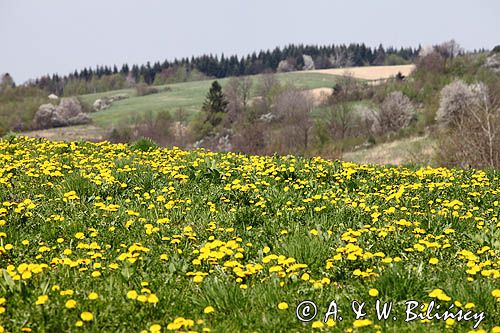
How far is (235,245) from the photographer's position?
198 inches

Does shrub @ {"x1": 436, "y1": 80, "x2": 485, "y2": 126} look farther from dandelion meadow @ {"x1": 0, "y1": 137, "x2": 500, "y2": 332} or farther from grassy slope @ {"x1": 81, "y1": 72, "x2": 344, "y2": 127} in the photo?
grassy slope @ {"x1": 81, "y1": 72, "x2": 344, "y2": 127}

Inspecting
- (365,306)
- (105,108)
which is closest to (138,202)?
(365,306)

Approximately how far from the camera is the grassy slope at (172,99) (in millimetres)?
120438

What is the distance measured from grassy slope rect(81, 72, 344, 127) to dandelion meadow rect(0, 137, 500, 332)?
343 feet

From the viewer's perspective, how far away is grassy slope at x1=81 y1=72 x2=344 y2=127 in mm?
120438

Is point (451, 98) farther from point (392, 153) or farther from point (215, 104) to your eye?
point (215, 104)

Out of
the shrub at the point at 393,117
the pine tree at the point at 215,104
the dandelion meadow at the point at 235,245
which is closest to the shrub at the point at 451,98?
the shrub at the point at 393,117

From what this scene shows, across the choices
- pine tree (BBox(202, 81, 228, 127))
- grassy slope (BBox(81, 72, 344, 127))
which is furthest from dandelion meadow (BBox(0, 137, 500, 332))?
grassy slope (BBox(81, 72, 344, 127))

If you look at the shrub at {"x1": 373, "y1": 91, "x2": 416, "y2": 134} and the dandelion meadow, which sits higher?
the dandelion meadow

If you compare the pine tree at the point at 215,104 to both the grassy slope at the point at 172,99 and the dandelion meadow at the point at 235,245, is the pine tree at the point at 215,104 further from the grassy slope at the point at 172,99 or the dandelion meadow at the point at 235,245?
the dandelion meadow at the point at 235,245

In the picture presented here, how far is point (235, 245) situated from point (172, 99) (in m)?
138

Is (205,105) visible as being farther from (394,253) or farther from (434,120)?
(394,253)

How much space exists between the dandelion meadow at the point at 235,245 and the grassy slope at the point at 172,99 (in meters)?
104

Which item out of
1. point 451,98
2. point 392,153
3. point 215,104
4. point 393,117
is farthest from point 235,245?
point 215,104
